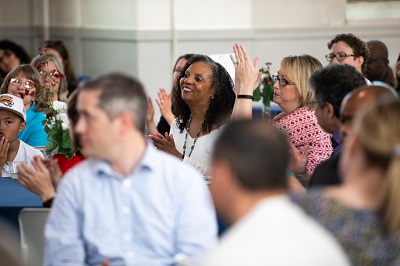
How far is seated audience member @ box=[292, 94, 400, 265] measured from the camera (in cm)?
242

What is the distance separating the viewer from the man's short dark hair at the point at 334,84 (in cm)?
390

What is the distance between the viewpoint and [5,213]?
4148mm

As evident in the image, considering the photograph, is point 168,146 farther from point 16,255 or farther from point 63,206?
point 16,255

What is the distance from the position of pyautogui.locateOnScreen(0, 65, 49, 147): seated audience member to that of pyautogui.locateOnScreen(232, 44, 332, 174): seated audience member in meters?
1.69

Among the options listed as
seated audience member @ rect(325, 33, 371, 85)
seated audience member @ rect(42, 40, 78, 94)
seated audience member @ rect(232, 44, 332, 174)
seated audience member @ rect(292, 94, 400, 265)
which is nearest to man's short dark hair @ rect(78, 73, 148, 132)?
seated audience member @ rect(292, 94, 400, 265)

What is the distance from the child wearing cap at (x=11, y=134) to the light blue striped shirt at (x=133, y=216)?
7.47 ft

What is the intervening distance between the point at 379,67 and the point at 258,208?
556 centimetres

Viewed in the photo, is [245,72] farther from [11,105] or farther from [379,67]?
[379,67]

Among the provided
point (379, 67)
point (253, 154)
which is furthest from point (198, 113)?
point (253, 154)

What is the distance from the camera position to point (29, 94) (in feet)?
21.8

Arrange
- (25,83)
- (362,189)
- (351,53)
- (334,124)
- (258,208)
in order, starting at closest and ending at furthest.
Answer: (258,208), (362,189), (334,124), (351,53), (25,83)

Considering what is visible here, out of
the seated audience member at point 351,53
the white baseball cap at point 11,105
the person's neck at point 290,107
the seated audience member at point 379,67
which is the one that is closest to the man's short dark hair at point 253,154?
the person's neck at point 290,107

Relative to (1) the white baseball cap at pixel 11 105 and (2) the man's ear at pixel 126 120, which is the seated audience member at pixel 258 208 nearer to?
(2) the man's ear at pixel 126 120

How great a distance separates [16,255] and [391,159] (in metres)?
1.07
